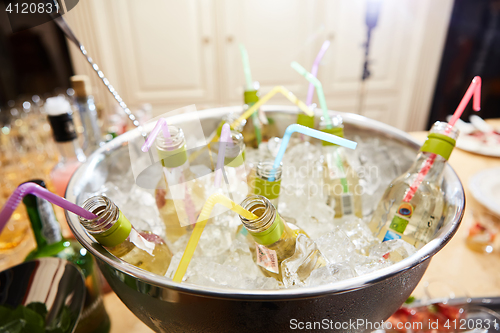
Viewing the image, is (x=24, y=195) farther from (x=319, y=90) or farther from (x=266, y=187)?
(x=319, y=90)

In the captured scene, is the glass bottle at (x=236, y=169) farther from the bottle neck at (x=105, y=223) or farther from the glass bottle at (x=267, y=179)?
the bottle neck at (x=105, y=223)

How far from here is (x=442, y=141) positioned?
1.40 feet

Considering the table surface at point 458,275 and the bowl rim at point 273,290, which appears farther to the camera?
the table surface at point 458,275

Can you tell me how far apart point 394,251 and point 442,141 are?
0.54 feet

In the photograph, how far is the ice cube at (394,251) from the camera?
1.27ft

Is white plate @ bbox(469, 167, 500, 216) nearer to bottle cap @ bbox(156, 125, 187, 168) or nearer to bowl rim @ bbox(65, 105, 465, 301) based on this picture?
bowl rim @ bbox(65, 105, 465, 301)

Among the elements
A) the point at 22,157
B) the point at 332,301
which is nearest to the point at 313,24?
the point at 22,157

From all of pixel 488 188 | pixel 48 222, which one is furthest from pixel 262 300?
pixel 488 188

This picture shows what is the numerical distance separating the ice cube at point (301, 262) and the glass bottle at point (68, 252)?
37 centimetres

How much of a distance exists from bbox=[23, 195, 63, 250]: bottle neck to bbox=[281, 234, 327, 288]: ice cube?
0.43 metres

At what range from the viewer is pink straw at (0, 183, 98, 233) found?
0.26 metres

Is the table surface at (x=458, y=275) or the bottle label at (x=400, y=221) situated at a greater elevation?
the bottle label at (x=400, y=221)

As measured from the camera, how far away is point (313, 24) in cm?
238

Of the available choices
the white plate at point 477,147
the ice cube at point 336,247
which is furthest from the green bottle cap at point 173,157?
the white plate at point 477,147
